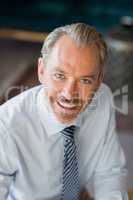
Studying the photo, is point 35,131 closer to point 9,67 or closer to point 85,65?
point 85,65

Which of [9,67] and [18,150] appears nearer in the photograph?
[18,150]

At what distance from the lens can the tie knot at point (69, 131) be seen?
3.46ft

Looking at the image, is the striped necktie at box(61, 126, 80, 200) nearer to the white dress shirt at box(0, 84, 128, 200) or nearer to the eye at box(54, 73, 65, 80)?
the white dress shirt at box(0, 84, 128, 200)

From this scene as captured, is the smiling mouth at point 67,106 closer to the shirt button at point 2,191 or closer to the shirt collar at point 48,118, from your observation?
the shirt collar at point 48,118

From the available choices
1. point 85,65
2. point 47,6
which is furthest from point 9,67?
point 85,65

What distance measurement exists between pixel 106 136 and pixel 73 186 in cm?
16

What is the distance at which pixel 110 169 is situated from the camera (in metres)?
1.16

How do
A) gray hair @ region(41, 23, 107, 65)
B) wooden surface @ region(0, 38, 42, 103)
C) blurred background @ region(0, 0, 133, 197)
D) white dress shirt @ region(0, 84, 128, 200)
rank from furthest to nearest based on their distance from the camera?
blurred background @ region(0, 0, 133, 197)
wooden surface @ region(0, 38, 42, 103)
white dress shirt @ region(0, 84, 128, 200)
gray hair @ region(41, 23, 107, 65)

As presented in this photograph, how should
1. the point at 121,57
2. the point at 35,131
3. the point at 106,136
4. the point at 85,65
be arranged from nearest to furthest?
the point at 85,65 < the point at 35,131 < the point at 106,136 < the point at 121,57

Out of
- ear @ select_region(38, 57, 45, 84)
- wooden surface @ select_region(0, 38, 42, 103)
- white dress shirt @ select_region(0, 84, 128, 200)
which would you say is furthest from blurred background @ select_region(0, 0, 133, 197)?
ear @ select_region(38, 57, 45, 84)

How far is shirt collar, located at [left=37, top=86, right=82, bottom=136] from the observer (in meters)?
1.02

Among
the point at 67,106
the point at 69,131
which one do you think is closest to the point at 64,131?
the point at 69,131

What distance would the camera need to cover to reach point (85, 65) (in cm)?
91

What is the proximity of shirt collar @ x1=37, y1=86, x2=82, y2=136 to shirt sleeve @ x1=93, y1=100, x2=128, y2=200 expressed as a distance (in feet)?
0.52
